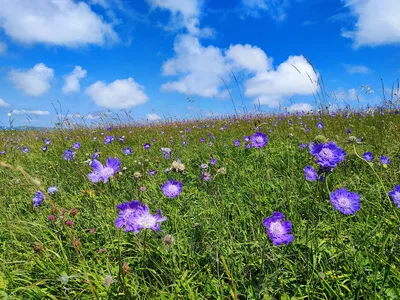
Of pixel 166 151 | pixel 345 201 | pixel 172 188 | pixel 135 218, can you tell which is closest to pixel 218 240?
pixel 172 188

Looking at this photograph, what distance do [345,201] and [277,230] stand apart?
0.53 meters

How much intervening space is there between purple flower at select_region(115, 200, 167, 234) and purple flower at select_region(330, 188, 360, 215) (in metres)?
1.03

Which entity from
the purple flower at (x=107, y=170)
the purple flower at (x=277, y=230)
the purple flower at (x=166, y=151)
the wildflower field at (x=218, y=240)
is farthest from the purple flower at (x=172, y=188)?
the purple flower at (x=166, y=151)

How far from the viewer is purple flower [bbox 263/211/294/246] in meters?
1.31

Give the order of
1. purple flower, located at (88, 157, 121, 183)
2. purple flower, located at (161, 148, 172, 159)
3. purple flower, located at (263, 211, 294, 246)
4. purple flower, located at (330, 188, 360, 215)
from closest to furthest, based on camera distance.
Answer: purple flower, located at (263, 211, 294, 246) < purple flower, located at (330, 188, 360, 215) < purple flower, located at (88, 157, 121, 183) < purple flower, located at (161, 148, 172, 159)

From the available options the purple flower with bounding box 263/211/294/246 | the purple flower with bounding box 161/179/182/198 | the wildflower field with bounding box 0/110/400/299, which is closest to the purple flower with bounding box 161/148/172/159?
the wildflower field with bounding box 0/110/400/299

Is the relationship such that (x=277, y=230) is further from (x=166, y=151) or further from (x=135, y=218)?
(x=166, y=151)

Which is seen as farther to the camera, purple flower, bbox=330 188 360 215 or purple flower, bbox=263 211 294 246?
purple flower, bbox=330 188 360 215

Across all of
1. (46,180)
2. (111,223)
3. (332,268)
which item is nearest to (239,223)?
(332,268)

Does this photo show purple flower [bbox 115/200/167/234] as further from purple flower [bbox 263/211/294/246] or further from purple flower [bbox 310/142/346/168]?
purple flower [bbox 310/142/346/168]

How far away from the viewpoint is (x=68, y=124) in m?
7.08

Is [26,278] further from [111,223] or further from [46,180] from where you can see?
[46,180]

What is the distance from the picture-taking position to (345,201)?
1.59 metres

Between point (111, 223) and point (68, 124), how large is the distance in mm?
5731
